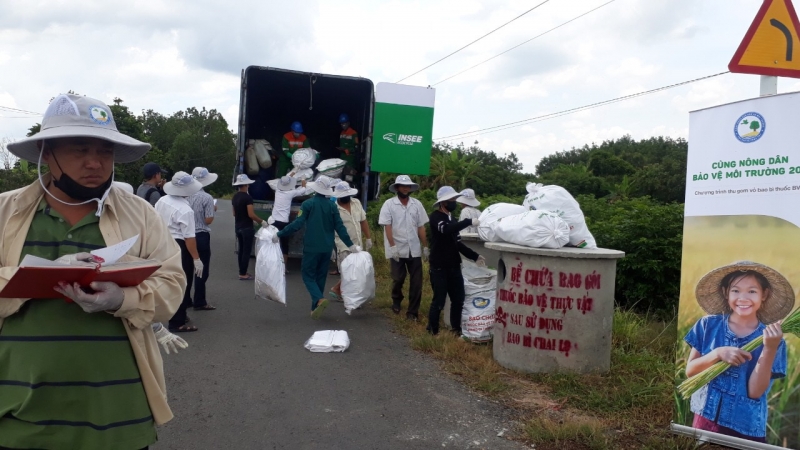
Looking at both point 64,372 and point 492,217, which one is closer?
point 64,372

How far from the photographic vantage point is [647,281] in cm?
825

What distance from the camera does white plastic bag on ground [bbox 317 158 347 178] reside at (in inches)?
462

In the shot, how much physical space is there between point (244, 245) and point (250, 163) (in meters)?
2.44

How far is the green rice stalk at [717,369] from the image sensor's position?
368cm

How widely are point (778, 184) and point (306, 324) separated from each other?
5.32 meters

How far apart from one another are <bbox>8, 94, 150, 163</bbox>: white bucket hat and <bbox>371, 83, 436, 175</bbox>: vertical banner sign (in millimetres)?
9302

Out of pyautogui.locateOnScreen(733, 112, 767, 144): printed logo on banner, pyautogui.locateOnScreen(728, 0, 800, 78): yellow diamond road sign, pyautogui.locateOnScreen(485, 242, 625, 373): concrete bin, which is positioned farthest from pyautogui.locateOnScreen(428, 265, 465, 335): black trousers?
pyautogui.locateOnScreen(728, 0, 800, 78): yellow diamond road sign

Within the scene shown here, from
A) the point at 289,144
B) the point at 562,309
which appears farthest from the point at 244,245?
the point at 562,309

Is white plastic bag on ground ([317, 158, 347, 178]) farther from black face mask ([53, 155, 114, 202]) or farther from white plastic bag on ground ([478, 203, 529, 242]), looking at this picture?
black face mask ([53, 155, 114, 202])

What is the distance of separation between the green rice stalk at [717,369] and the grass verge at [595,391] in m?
0.34

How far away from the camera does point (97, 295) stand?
2025mm

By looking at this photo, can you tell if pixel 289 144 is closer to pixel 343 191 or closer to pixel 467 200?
pixel 343 191

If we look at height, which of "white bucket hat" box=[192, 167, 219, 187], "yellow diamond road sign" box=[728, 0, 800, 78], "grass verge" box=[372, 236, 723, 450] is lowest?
"grass verge" box=[372, 236, 723, 450]

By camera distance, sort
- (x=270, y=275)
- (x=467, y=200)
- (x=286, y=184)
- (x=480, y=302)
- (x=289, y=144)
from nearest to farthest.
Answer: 1. (x=480, y=302)
2. (x=270, y=275)
3. (x=467, y=200)
4. (x=286, y=184)
5. (x=289, y=144)
